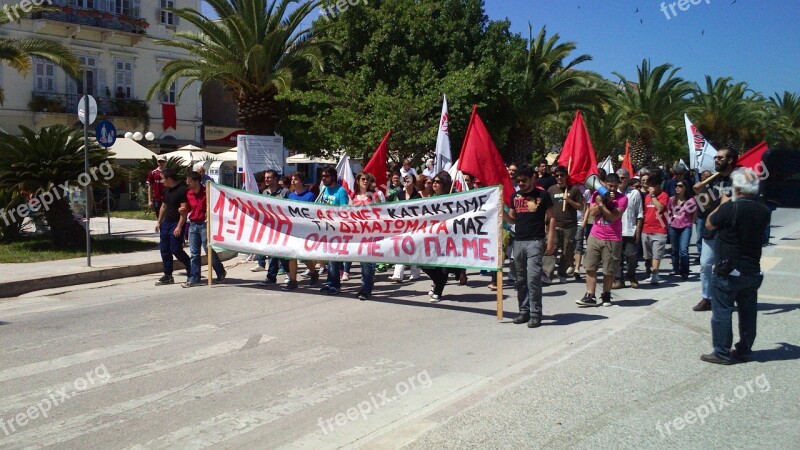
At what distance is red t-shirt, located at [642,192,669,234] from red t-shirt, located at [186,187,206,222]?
7184 mm

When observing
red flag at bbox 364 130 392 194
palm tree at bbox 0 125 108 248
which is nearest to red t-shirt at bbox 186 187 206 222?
red flag at bbox 364 130 392 194

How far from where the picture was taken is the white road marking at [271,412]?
16.1 ft

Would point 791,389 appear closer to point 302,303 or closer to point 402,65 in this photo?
point 302,303

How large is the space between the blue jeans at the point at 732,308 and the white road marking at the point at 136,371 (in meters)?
4.42

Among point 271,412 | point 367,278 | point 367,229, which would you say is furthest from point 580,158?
point 271,412

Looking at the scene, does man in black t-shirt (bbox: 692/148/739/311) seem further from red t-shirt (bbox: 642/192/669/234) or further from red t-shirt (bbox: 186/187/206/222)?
red t-shirt (bbox: 186/187/206/222)

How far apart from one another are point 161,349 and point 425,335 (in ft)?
9.10

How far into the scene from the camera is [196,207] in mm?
11258

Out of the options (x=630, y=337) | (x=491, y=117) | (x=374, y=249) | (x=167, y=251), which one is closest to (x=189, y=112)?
(x=491, y=117)

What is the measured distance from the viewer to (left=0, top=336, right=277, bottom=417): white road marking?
566 cm

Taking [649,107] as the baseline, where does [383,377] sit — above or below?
below
